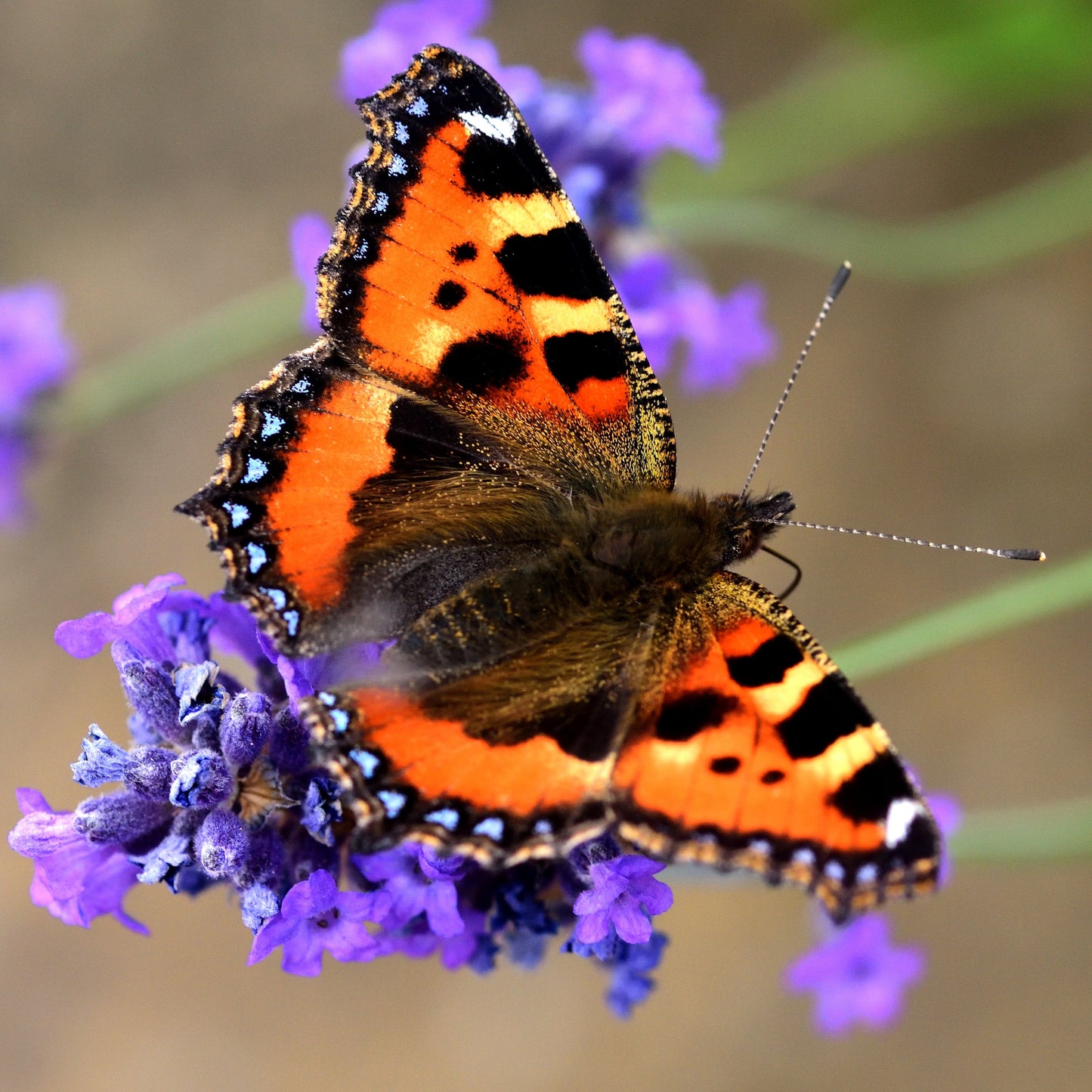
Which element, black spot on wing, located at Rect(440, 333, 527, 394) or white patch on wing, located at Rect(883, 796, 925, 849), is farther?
black spot on wing, located at Rect(440, 333, 527, 394)

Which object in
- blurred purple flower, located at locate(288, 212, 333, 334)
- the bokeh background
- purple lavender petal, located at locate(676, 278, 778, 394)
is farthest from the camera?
the bokeh background

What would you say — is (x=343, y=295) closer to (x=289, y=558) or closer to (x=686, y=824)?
(x=289, y=558)

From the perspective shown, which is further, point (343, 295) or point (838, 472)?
point (838, 472)

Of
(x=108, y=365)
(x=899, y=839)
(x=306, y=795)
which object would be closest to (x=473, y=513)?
(x=306, y=795)

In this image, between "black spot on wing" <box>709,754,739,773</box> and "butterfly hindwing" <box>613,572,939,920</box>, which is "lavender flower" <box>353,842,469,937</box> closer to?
"butterfly hindwing" <box>613,572,939,920</box>

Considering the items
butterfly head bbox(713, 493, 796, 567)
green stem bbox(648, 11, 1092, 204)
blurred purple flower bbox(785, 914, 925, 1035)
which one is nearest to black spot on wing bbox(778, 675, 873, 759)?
butterfly head bbox(713, 493, 796, 567)

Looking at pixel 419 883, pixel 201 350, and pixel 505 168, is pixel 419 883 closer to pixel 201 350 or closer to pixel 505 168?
pixel 505 168
